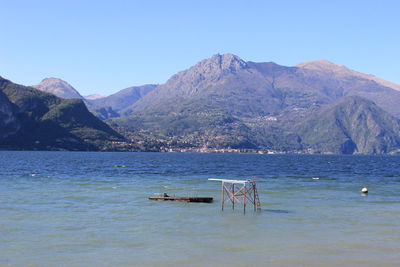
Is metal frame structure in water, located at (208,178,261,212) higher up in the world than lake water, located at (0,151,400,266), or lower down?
higher up

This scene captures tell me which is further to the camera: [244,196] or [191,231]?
[244,196]

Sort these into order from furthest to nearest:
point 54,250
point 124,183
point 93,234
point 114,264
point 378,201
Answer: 1. point 124,183
2. point 378,201
3. point 93,234
4. point 54,250
5. point 114,264

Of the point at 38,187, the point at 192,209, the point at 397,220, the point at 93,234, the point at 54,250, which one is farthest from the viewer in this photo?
the point at 38,187

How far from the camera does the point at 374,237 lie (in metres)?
48.5

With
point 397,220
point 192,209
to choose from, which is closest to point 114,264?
point 192,209

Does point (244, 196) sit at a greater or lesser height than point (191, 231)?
greater

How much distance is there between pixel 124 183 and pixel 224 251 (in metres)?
67.0

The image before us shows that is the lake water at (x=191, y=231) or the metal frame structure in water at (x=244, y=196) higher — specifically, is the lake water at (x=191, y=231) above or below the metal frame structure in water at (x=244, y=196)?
below

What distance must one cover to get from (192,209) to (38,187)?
40991 mm

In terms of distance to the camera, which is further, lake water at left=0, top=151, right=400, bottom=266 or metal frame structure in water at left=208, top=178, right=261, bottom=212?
metal frame structure in water at left=208, top=178, right=261, bottom=212

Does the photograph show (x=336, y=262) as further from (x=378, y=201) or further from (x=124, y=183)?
(x=124, y=183)

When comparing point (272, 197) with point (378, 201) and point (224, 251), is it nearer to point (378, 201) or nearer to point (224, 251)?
point (378, 201)

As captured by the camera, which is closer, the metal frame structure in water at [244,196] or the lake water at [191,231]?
the lake water at [191,231]

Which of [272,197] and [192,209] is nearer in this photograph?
[192,209]
